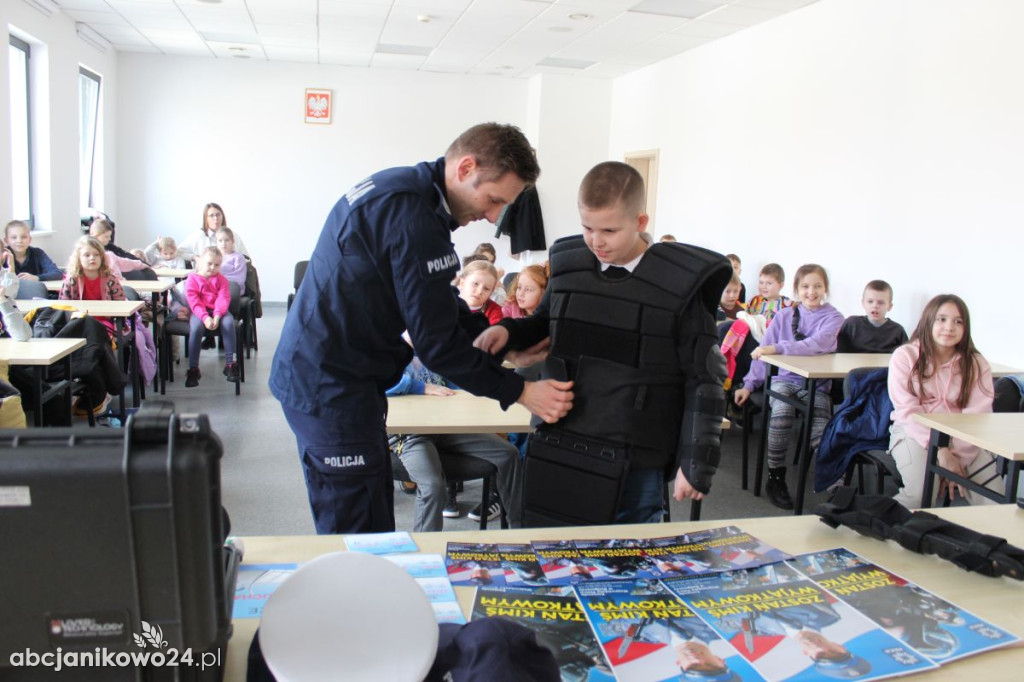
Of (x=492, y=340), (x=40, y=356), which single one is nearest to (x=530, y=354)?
(x=492, y=340)

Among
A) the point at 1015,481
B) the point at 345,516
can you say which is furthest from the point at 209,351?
A: the point at 1015,481

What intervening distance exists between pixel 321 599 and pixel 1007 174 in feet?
15.4

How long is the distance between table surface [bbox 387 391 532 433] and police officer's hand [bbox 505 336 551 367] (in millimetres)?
806

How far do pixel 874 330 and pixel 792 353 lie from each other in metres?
0.83

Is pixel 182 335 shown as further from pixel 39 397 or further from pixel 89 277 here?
pixel 39 397

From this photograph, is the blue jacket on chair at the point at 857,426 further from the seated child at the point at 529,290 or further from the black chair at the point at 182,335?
the black chair at the point at 182,335

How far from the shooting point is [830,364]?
4.04 metres

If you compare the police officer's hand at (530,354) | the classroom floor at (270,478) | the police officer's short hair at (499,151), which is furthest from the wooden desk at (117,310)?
the police officer's short hair at (499,151)

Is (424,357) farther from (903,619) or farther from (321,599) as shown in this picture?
(903,619)

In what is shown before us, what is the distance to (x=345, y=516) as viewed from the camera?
179cm

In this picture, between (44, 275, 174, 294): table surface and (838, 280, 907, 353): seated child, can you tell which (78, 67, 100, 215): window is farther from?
(838, 280, 907, 353): seated child

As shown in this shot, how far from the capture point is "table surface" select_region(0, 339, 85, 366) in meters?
3.27

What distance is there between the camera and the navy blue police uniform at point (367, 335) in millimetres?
1624

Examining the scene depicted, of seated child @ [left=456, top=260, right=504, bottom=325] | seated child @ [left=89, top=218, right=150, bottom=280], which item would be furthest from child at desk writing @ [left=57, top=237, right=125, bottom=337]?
seated child @ [left=456, top=260, right=504, bottom=325]
